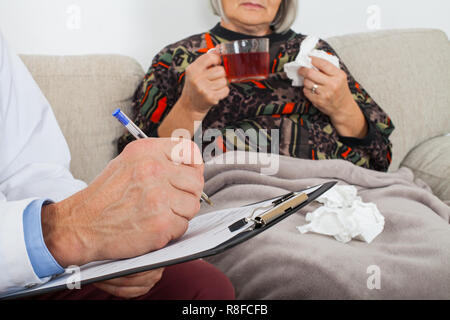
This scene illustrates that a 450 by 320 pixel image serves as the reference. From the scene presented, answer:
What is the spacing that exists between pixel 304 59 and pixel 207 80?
31cm

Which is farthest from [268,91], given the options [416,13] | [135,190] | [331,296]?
[416,13]

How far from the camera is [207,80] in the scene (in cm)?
112

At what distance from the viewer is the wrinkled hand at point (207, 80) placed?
112cm

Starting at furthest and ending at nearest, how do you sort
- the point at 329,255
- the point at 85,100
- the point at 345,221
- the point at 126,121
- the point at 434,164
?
the point at 434,164 < the point at 85,100 < the point at 345,221 < the point at 329,255 < the point at 126,121

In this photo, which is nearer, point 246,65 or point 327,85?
point 246,65

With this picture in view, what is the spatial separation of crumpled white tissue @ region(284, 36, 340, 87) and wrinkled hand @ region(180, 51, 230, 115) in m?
0.23

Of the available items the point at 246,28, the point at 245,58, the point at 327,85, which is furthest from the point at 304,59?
the point at 246,28

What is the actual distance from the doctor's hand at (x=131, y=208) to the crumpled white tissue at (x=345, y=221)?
1.52 feet

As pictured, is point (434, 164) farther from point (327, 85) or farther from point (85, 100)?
point (85, 100)

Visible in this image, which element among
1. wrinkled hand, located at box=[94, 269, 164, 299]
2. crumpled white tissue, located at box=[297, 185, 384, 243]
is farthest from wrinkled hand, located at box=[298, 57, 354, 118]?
wrinkled hand, located at box=[94, 269, 164, 299]

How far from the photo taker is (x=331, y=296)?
704 mm

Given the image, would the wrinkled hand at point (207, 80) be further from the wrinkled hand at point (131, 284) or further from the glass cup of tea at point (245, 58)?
the wrinkled hand at point (131, 284)

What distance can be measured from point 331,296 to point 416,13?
1.76 meters

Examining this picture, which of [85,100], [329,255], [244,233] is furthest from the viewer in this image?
[85,100]
